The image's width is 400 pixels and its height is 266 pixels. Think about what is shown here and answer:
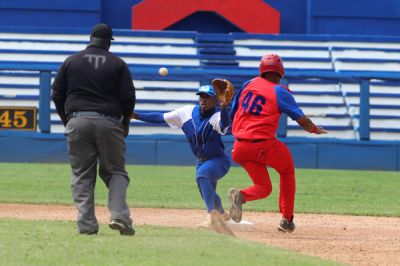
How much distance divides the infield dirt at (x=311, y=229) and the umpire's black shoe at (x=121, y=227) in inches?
51.0

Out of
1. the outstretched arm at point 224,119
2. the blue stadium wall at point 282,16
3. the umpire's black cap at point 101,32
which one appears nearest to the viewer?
the umpire's black cap at point 101,32

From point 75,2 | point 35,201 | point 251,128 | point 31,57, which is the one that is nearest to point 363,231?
point 251,128

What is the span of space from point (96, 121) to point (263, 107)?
1.92 m

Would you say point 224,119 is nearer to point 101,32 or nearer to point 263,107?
point 263,107

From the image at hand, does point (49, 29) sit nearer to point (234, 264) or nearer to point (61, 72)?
point (61, 72)

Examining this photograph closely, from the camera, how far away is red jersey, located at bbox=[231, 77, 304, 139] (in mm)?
10016

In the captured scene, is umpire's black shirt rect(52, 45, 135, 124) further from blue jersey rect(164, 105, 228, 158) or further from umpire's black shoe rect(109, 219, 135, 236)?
blue jersey rect(164, 105, 228, 158)

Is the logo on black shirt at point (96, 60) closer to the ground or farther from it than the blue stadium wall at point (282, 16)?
closer to the ground

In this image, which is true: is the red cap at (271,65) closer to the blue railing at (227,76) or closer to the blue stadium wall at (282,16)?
the blue railing at (227,76)

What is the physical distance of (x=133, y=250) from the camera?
26.0 ft

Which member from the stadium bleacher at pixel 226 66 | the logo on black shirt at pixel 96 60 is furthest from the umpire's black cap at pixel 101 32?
the stadium bleacher at pixel 226 66

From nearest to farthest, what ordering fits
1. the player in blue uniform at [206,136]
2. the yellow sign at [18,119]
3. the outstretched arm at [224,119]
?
the outstretched arm at [224,119] → the player in blue uniform at [206,136] → the yellow sign at [18,119]

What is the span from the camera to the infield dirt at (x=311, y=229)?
8.94 m

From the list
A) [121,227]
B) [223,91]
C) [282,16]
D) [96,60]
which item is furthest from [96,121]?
[282,16]
